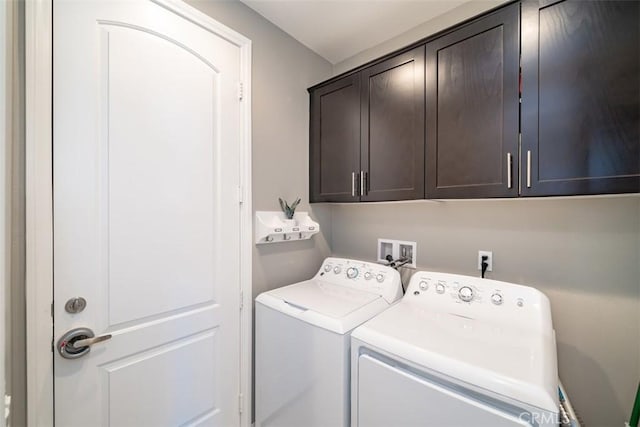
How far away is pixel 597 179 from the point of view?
913 millimetres

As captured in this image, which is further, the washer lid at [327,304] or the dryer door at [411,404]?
the washer lid at [327,304]

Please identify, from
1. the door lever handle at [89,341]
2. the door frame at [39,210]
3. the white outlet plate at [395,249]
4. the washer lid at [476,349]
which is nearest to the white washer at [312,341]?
the washer lid at [476,349]

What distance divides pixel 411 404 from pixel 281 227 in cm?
107

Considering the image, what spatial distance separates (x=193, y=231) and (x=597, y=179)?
168 cm

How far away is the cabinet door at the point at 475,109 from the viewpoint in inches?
42.7

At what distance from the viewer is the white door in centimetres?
94

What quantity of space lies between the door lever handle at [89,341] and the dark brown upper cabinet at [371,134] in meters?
1.32

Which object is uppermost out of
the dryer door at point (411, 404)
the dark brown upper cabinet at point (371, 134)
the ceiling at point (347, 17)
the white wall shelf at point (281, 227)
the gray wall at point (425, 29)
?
the ceiling at point (347, 17)

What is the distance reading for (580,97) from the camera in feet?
3.09

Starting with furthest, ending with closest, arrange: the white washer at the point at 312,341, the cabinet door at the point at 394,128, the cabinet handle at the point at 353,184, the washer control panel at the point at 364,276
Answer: the cabinet handle at the point at 353,184
the washer control panel at the point at 364,276
the cabinet door at the point at 394,128
the white washer at the point at 312,341

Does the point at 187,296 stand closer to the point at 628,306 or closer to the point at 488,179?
the point at 488,179

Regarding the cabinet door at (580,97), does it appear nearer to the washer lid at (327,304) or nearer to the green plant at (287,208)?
the washer lid at (327,304)

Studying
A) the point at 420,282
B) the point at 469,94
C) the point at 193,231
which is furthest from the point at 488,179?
the point at 193,231

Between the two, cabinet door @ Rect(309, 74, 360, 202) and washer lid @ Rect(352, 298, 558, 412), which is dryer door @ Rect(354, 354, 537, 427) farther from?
cabinet door @ Rect(309, 74, 360, 202)
